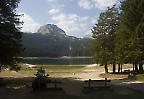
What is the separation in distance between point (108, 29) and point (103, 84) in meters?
32.5

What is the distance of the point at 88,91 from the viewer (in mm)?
29344

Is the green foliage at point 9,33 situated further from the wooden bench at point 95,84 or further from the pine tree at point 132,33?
the pine tree at point 132,33

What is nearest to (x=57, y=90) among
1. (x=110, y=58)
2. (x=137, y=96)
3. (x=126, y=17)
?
(x=137, y=96)

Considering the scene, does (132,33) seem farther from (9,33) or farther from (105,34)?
(9,33)

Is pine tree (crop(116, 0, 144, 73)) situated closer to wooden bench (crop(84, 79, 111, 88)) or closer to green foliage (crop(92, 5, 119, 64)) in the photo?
green foliage (crop(92, 5, 119, 64))

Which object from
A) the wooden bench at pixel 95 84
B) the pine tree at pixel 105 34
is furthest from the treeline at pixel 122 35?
the wooden bench at pixel 95 84

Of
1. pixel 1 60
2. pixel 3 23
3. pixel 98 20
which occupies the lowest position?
pixel 1 60

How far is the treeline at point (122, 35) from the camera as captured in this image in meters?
47.2

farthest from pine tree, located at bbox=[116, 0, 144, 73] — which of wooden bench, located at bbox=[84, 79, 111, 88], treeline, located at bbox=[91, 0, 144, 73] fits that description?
wooden bench, located at bbox=[84, 79, 111, 88]

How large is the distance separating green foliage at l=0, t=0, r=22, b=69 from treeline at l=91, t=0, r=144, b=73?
1645cm

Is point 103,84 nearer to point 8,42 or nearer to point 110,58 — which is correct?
point 8,42

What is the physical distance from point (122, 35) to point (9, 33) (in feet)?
71.4

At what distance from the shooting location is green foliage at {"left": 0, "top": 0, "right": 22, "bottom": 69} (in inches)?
1311

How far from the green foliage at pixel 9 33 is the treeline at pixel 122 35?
16.5m
